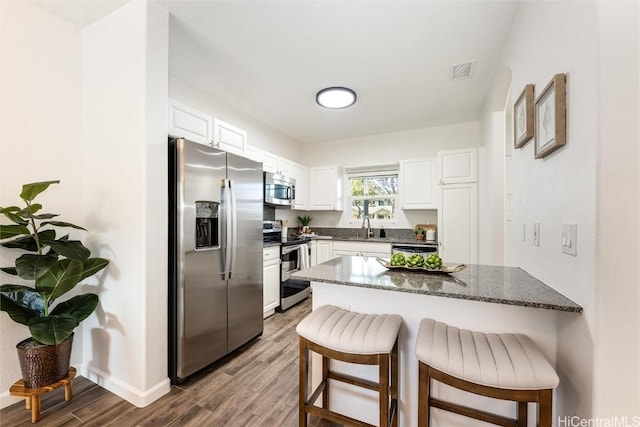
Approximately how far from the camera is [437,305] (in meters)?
1.40

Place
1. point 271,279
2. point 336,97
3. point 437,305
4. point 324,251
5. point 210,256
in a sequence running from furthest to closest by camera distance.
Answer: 1. point 324,251
2. point 271,279
3. point 336,97
4. point 210,256
5. point 437,305

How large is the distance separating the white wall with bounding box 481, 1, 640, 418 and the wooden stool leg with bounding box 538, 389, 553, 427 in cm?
12

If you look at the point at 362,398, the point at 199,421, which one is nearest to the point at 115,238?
the point at 199,421

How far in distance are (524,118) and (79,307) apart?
306 cm

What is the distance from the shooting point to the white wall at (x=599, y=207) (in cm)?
82

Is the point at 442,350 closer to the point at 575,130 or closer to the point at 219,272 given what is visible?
the point at 575,130

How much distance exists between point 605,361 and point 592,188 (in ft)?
1.90

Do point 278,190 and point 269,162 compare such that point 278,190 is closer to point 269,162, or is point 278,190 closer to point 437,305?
point 269,162

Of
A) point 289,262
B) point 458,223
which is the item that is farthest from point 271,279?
point 458,223

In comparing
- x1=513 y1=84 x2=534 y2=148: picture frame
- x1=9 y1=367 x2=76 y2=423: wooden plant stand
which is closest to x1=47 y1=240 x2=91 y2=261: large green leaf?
x1=9 y1=367 x2=76 y2=423: wooden plant stand

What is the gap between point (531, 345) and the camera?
1124 mm

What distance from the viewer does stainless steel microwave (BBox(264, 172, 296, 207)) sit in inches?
143

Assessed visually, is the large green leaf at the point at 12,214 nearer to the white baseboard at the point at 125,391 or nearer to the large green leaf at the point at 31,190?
the large green leaf at the point at 31,190

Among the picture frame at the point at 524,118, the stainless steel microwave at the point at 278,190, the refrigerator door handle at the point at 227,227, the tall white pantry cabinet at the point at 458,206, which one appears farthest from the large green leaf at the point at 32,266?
the tall white pantry cabinet at the point at 458,206
